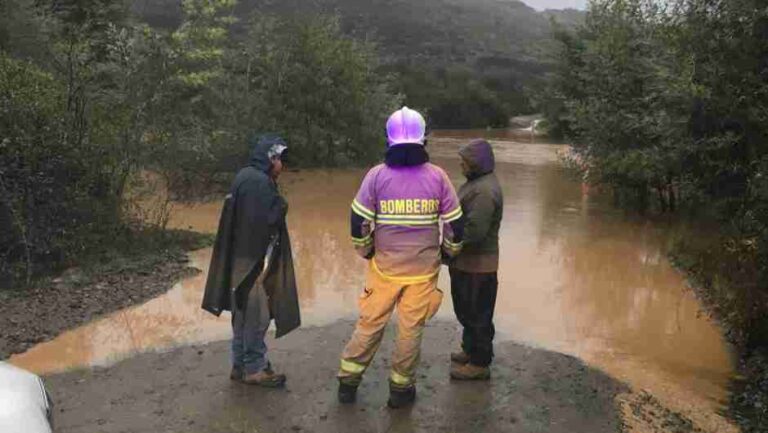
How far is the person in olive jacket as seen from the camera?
5.55 m

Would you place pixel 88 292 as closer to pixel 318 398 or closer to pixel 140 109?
pixel 140 109

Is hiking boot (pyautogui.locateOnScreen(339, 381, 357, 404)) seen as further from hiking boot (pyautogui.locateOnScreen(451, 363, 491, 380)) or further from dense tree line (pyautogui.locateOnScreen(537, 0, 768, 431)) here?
dense tree line (pyautogui.locateOnScreen(537, 0, 768, 431))

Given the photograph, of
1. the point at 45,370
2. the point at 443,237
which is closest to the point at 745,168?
the point at 443,237

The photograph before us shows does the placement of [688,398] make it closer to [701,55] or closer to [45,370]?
[45,370]

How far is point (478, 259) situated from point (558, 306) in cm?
353

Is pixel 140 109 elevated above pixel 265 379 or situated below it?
above

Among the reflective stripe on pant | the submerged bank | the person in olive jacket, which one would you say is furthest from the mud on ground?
the submerged bank

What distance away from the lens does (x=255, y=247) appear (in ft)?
18.0

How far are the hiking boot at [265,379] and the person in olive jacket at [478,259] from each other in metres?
1.32

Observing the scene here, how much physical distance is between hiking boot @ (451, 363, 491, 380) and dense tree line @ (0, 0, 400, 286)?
5.04 m

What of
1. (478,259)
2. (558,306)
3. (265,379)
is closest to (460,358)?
(478,259)

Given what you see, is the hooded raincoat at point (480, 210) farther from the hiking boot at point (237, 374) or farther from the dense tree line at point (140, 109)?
the dense tree line at point (140, 109)

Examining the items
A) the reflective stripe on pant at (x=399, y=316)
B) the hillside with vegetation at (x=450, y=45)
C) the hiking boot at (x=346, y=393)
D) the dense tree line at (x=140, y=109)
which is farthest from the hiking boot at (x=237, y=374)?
the hillside with vegetation at (x=450, y=45)

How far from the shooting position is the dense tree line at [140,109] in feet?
28.8
